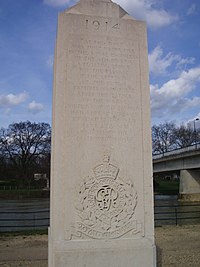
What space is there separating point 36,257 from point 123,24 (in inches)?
253

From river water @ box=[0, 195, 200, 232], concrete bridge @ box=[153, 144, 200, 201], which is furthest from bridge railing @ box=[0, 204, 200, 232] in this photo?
concrete bridge @ box=[153, 144, 200, 201]

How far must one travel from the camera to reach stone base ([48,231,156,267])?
545 centimetres

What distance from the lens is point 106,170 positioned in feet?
19.2

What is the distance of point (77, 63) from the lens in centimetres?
604

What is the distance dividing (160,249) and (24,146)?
6345 centimetres

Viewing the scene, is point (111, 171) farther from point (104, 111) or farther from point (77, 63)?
point (77, 63)

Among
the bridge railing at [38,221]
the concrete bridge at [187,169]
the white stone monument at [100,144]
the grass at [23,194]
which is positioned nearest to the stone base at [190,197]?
the concrete bridge at [187,169]

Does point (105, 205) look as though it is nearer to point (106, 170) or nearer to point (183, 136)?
point (106, 170)

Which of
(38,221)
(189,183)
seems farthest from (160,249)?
(189,183)

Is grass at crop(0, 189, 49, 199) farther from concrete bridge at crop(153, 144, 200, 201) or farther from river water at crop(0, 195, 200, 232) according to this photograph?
river water at crop(0, 195, 200, 232)

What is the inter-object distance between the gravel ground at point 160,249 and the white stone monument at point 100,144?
67.1 inches

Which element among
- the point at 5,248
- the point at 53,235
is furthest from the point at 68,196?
the point at 5,248

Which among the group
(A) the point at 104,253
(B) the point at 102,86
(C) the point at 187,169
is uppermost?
(B) the point at 102,86

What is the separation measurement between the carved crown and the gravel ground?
2.26 meters
